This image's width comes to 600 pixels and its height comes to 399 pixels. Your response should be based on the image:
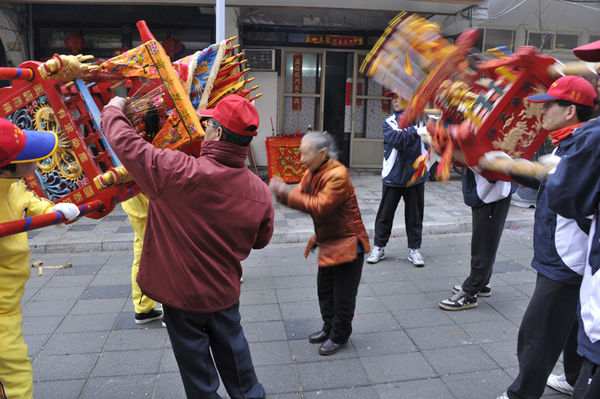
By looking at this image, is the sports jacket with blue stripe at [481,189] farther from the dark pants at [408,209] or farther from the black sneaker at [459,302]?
the dark pants at [408,209]

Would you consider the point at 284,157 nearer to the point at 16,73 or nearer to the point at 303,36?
the point at 303,36

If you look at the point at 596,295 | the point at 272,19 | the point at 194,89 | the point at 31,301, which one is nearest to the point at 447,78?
the point at 596,295

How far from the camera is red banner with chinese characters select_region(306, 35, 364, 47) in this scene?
10203 mm

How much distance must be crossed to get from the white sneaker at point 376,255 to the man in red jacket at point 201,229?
330cm

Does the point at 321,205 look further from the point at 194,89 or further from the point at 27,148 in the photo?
the point at 27,148

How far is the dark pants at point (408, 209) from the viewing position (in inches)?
217

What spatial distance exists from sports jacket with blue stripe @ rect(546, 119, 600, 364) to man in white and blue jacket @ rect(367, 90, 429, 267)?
334cm

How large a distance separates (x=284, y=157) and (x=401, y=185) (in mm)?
4193

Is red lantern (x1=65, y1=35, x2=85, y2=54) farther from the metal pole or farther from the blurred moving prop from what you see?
the blurred moving prop

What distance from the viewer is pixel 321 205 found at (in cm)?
307

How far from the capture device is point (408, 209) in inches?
218

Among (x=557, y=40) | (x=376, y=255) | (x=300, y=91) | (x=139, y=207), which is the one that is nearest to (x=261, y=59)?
(x=300, y=91)

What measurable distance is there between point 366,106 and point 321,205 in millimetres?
8349

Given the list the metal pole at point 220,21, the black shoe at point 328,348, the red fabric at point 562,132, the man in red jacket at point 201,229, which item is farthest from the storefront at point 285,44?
the red fabric at point 562,132
